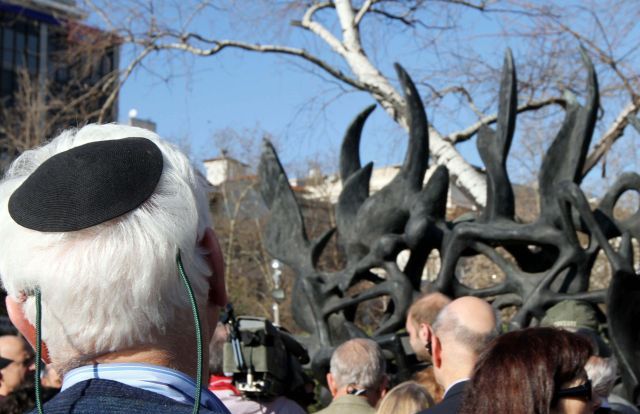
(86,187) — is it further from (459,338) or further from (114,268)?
(459,338)

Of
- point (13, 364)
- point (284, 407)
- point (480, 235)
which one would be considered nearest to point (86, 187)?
point (284, 407)

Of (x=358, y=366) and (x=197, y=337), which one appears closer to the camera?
(x=197, y=337)

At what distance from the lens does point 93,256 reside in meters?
1.29

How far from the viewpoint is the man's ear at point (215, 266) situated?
141 cm

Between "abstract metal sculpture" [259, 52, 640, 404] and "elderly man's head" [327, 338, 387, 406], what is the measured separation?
2.33 m

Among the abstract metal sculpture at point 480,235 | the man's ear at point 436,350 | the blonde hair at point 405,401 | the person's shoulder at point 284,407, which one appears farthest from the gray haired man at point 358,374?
the abstract metal sculpture at point 480,235

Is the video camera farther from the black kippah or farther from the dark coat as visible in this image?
the black kippah

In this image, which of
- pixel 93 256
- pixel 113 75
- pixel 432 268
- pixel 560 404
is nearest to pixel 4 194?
pixel 93 256

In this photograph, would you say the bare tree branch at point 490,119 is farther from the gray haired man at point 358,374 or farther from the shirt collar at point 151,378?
the shirt collar at point 151,378

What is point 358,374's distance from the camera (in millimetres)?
3922

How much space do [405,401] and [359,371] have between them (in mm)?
631

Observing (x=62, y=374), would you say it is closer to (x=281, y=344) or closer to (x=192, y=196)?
(x=192, y=196)

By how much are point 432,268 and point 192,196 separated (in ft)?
57.4

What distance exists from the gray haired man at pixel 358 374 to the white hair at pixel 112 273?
2600mm
